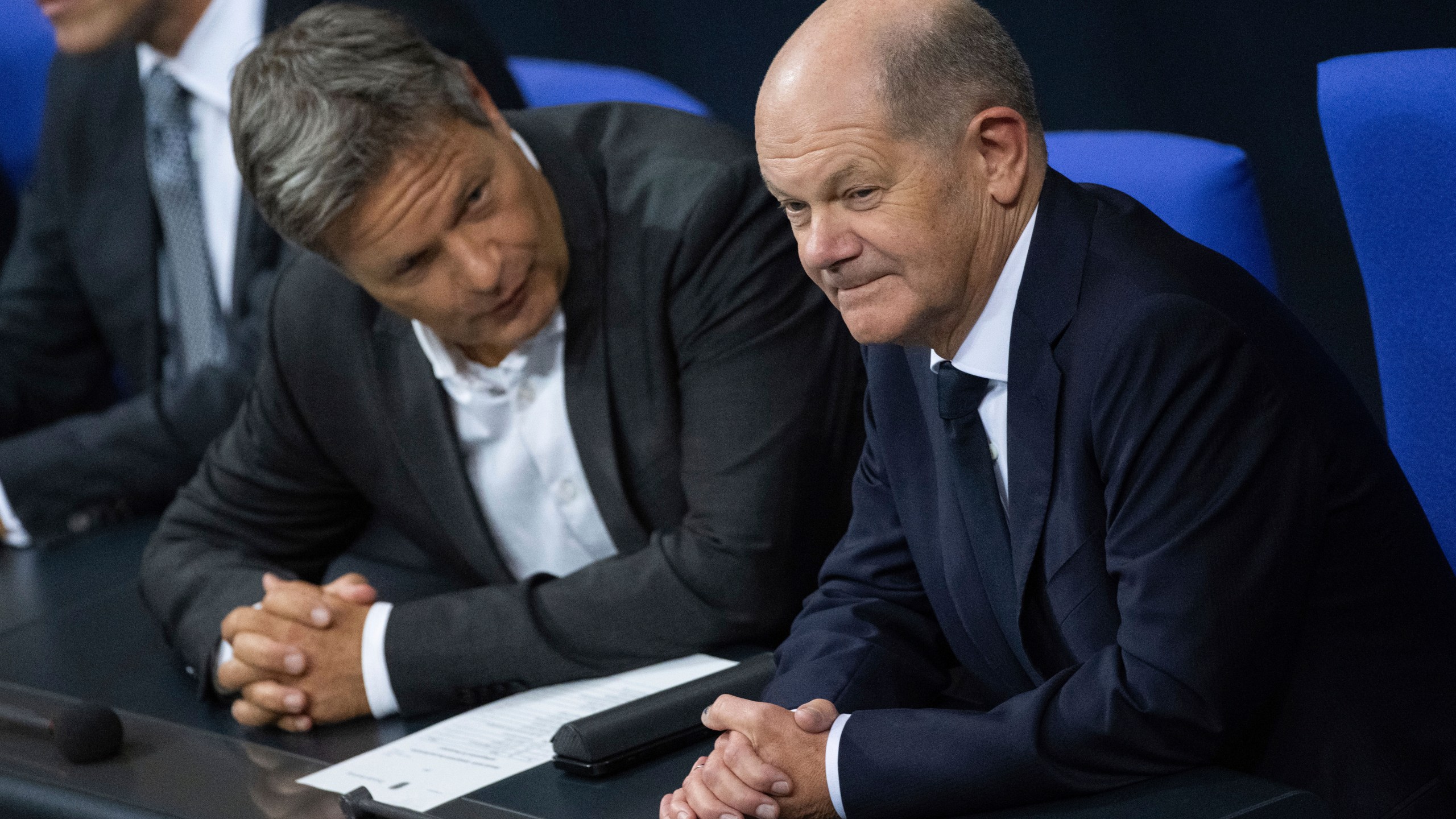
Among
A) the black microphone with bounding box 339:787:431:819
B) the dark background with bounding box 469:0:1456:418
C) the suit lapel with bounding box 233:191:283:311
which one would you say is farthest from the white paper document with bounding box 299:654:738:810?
the dark background with bounding box 469:0:1456:418

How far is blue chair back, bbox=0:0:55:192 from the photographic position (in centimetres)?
336

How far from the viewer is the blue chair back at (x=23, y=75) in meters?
3.36

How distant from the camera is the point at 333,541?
2.20 metres

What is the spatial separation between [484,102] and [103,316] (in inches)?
53.9

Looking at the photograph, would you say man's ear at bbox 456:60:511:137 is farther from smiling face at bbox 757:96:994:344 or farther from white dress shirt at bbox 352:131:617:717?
smiling face at bbox 757:96:994:344

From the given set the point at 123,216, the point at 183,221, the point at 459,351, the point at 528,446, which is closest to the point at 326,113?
the point at 459,351

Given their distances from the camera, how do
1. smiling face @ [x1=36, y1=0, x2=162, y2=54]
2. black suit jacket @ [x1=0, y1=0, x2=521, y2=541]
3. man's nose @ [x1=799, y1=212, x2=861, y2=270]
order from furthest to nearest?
smiling face @ [x1=36, y1=0, x2=162, y2=54] < black suit jacket @ [x1=0, y1=0, x2=521, y2=541] < man's nose @ [x1=799, y1=212, x2=861, y2=270]

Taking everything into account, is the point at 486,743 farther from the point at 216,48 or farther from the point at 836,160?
the point at 216,48

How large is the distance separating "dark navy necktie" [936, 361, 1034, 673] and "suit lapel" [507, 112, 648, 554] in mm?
605

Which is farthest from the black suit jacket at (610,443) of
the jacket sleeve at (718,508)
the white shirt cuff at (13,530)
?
the white shirt cuff at (13,530)

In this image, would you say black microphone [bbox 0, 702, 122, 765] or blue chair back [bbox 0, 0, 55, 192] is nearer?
black microphone [bbox 0, 702, 122, 765]

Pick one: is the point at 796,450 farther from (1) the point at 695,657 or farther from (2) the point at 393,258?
(2) the point at 393,258

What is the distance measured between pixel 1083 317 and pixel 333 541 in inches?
50.2

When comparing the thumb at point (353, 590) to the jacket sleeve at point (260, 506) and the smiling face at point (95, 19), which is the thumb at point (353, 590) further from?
the smiling face at point (95, 19)
